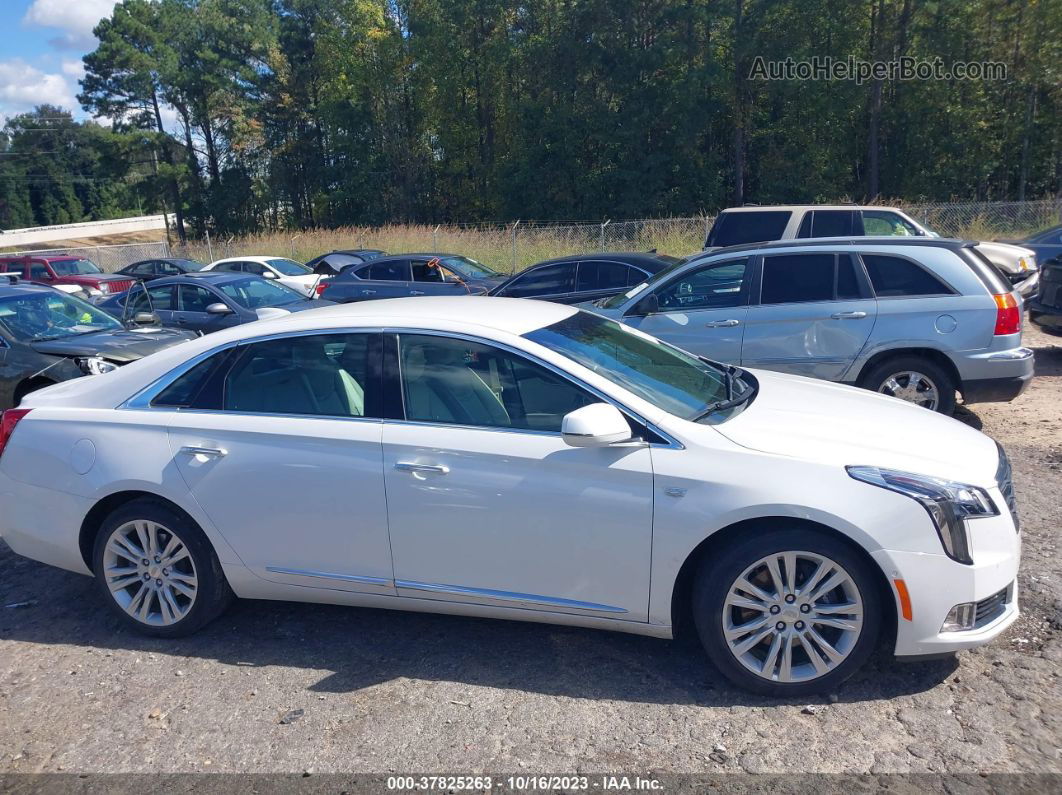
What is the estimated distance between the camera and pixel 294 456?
13.4 feet

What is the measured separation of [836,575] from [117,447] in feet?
11.4

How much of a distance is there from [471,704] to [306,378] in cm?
176

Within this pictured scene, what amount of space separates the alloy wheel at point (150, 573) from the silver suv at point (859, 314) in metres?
5.01

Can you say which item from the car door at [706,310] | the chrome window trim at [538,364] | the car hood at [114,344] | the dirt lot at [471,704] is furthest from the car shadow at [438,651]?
the car door at [706,310]

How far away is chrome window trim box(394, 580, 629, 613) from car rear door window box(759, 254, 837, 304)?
16.1 feet

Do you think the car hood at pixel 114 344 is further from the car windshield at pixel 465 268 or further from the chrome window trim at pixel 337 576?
the car windshield at pixel 465 268

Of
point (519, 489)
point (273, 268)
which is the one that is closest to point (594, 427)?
point (519, 489)

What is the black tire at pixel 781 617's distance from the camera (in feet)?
11.5

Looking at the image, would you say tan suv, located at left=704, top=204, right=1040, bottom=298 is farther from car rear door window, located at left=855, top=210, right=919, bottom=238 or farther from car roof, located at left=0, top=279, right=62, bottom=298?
car roof, located at left=0, top=279, right=62, bottom=298

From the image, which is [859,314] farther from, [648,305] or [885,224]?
[885,224]

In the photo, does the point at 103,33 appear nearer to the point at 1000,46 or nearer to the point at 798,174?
the point at 798,174

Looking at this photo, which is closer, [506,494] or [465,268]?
[506,494]

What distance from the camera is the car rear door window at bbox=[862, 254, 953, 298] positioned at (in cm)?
746

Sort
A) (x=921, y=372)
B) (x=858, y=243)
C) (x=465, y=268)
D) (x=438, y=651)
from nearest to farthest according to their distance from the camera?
(x=438, y=651), (x=921, y=372), (x=858, y=243), (x=465, y=268)
